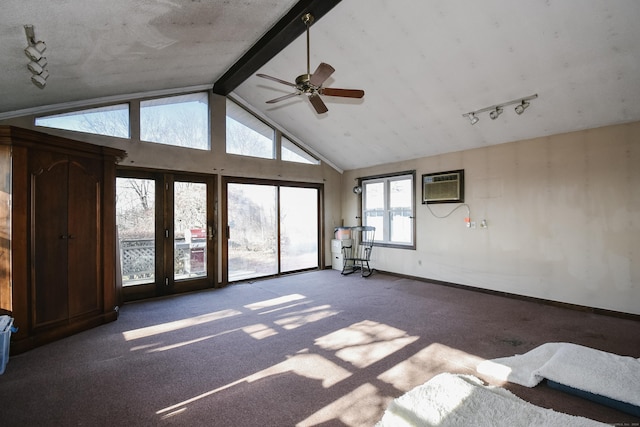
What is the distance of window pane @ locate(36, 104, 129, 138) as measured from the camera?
4258mm

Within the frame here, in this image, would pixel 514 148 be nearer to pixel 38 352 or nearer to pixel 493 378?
pixel 493 378

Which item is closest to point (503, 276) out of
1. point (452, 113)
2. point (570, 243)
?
point (570, 243)

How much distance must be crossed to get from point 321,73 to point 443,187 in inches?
144

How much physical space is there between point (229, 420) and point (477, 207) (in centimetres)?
488

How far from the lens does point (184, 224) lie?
5344 millimetres

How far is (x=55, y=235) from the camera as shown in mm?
3281

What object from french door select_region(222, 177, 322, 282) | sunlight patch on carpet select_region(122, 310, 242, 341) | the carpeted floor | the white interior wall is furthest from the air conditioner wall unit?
sunlight patch on carpet select_region(122, 310, 242, 341)

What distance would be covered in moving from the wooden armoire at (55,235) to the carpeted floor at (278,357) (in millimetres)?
293

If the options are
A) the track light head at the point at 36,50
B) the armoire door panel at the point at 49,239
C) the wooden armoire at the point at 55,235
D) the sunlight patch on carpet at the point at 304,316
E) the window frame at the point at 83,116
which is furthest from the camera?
the window frame at the point at 83,116

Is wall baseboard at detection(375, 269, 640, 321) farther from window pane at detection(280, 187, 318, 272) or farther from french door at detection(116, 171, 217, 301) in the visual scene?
french door at detection(116, 171, 217, 301)

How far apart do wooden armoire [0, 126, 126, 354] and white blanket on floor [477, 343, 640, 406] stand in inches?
164

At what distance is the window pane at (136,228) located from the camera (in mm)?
4746

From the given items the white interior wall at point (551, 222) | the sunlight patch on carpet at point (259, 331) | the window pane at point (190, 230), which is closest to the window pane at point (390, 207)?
the white interior wall at point (551, 222)

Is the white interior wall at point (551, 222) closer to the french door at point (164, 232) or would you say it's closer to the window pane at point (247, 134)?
the window pane at point (247, 134)
